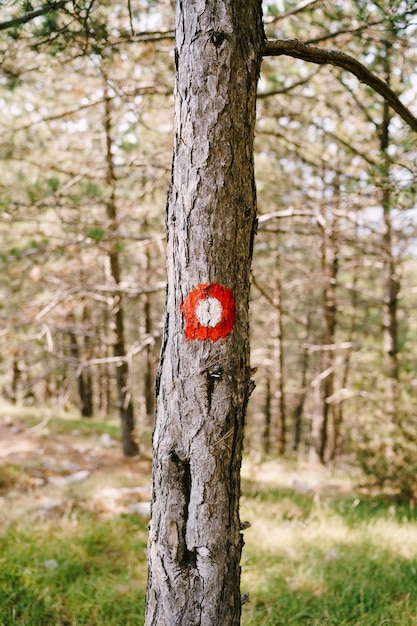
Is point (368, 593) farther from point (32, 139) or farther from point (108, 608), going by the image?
Answer: point (32, 139)

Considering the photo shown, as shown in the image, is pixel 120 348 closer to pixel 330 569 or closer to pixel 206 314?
pixel 330 569

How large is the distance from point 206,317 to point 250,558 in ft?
9.13

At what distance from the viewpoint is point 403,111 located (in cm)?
225

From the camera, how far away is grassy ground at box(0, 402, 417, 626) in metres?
2.80

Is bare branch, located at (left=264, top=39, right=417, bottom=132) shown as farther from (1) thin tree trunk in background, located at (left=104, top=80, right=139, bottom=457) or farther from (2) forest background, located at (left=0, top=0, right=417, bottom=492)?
(1) thin tree trunk in background, located at (left=104, top=80, right=139, bottom=457)

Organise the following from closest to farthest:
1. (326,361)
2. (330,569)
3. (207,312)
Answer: (207,312) → (330,569) → (326,361)

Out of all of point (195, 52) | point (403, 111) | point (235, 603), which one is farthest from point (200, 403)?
point (403, 111)

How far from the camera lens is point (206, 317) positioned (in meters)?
1.60

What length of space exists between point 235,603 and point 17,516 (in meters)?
3.22

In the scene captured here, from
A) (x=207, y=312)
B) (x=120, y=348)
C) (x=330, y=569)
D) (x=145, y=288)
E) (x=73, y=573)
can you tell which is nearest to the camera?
(x=207, y=312)

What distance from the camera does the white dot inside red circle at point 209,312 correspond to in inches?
62.9

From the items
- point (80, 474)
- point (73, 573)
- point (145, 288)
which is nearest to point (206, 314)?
point (73, 573)

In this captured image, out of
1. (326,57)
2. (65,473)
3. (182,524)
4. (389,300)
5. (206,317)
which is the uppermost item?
(326,57)

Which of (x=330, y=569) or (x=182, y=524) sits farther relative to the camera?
(x=330, y=569)
